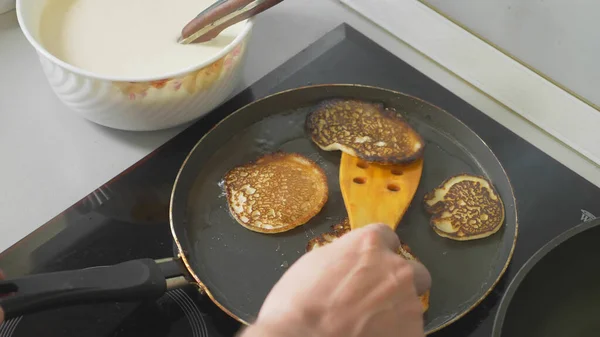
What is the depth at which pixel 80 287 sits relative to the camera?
0.65 m

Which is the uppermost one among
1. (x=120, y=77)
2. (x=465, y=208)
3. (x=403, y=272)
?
(x=120, y=77)

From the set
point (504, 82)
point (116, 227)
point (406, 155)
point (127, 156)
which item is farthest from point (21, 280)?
point (504, 82)

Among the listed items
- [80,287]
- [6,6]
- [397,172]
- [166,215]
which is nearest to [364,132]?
[397,172]

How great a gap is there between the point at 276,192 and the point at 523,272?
341 millimetres

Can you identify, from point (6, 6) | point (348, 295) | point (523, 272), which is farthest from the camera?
point (6, 6)

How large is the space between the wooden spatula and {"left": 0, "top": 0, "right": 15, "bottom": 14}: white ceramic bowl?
644 millimetres

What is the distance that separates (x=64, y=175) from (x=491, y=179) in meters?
0.61

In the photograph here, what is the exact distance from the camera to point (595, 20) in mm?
860

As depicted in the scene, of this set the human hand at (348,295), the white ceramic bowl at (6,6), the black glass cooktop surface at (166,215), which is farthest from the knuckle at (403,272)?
the white ceramic bowl at (6,6)

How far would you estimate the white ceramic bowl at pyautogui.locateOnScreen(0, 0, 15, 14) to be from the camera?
41.1 inches

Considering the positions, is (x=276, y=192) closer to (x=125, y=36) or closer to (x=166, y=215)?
(x=166, y=215)

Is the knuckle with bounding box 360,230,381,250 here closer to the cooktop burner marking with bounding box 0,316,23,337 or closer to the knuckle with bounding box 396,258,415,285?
the knuckle with bounding box 396,258,415,285

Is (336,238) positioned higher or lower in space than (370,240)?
lower

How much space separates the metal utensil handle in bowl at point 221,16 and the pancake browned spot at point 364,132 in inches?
6.8
